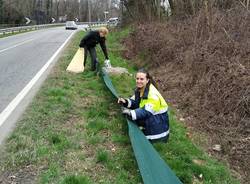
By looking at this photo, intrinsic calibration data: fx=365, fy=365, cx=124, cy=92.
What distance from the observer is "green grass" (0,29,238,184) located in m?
4.73

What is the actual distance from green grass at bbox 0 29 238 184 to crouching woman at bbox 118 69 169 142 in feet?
0.76

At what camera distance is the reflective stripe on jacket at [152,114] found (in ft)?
18.5

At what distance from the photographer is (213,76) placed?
27.0ft

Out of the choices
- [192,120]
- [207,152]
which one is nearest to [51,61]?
[192,120]

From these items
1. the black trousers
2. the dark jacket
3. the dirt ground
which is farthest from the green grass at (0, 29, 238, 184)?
the dark jacket

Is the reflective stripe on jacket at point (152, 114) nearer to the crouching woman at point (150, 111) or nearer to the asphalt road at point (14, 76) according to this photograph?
the crouching woman at point (150, 111)

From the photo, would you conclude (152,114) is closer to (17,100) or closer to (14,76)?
(17,100)

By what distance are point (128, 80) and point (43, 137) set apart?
18.4ft

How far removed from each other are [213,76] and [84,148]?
3.97 m

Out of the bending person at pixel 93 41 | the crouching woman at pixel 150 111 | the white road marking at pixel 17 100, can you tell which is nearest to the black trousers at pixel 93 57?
the bending person at pixel 93 41

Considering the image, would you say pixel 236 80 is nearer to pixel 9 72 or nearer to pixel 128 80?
pixel 128 80

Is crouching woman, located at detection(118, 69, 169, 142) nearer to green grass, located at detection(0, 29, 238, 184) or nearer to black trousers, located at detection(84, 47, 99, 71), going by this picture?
green grass, located at detection(0, 29, 238, 184)

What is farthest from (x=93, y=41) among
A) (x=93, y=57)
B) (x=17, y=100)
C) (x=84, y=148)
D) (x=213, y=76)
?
(x=84, y=148)

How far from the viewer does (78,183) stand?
14.4 feet
